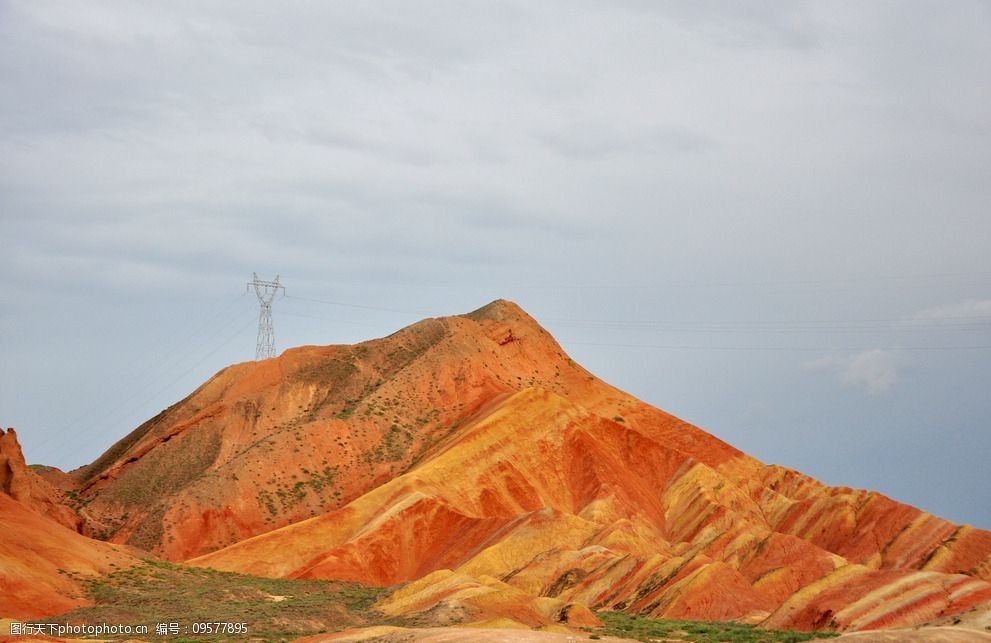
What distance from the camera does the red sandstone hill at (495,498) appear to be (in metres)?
82.5

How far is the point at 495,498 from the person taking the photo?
111 meters

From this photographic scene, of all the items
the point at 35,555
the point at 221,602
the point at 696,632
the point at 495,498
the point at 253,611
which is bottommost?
the point at 696,632

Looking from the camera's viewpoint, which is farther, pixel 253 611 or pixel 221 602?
pixel 221 602

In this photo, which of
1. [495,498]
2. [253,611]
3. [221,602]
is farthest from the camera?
[495,498]

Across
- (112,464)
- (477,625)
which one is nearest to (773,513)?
(477,625)

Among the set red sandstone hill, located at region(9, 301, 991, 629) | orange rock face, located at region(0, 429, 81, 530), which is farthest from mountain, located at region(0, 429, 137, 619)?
red sandstone hill, located at region(9, 301, 991, 629)

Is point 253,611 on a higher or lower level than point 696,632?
higher

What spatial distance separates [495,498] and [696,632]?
45.6 metres

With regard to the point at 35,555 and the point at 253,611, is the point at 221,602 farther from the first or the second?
the point at 35,555

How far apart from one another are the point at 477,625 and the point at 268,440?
204ft

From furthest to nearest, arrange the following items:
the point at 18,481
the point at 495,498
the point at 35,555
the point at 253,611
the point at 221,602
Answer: the point at 495,498 → the point at 18,481 → the point at 221,602 → the point at 35,555 → the point at 253,611

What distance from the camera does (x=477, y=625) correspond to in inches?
2334

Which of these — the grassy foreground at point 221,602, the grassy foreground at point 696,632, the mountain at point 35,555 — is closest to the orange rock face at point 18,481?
the mountain at point 35,555

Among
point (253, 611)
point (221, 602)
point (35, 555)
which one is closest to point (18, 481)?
point (35, 555)
